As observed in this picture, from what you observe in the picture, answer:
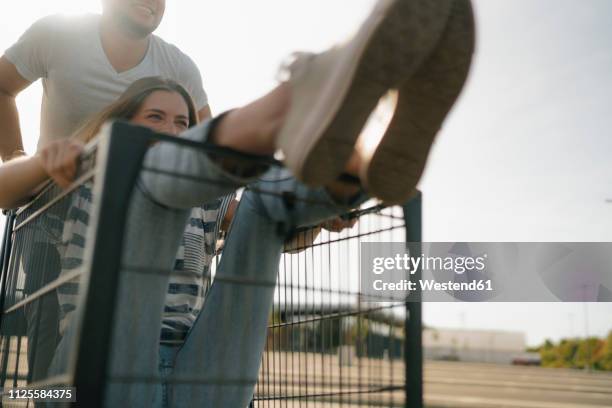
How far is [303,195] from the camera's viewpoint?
4.73 ft

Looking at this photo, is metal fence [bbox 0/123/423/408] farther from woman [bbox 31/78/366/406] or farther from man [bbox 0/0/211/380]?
man [bbox 0/0/211/380]

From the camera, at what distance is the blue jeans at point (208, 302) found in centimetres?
132

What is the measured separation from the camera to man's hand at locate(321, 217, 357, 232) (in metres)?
1.65

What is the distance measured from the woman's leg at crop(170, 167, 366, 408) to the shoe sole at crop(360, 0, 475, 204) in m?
0.23

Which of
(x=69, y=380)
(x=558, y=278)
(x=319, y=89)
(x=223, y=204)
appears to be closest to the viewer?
(x=69, y=380)

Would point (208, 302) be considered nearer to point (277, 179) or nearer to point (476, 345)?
point (277, 179)

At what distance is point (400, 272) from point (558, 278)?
11.5 meters

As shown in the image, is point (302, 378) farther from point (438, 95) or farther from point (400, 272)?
point (438, 95)

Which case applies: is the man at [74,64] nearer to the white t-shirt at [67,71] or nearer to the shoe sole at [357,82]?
the white t-shirt at [67,71]

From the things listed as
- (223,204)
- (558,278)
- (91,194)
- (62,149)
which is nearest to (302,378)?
(223,204)

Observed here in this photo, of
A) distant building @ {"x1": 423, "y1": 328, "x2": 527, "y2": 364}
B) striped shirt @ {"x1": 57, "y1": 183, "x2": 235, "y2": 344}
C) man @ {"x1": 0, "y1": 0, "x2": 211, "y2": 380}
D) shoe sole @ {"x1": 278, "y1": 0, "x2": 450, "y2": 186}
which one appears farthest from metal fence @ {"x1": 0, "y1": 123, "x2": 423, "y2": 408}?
distant building @ {"x1": 423, "y1": 328, "x2": 527, "y2": 364}

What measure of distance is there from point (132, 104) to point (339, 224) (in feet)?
2.00

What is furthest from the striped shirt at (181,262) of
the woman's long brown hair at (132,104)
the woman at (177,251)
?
the woman's long brown hair at (132,104)

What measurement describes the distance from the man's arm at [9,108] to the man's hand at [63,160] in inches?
29.6
